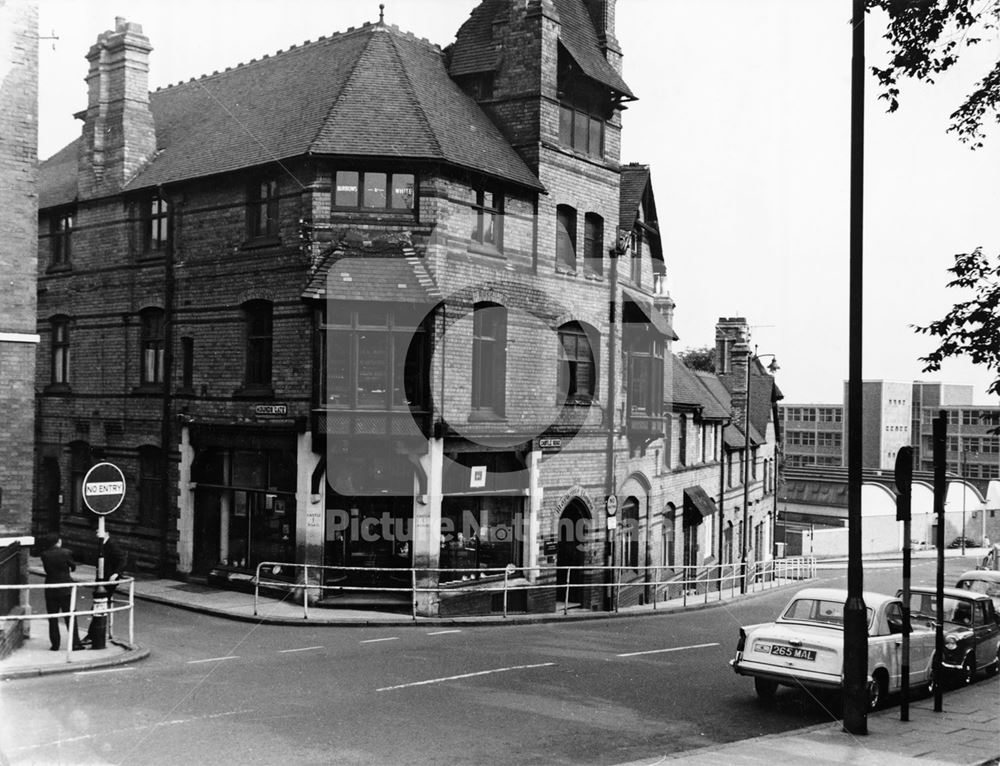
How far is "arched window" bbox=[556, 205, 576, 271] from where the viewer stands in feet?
81.2

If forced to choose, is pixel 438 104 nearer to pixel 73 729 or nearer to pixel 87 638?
pixel 87 638

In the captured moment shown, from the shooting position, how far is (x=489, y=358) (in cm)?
2272

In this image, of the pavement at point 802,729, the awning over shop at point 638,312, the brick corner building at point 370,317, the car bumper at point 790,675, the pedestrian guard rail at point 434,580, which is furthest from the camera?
the awning over shop at point 638,312

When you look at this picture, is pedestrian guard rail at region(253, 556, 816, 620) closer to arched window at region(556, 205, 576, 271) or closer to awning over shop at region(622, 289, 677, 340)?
awning over shop at region(622, 289, 677, 340)

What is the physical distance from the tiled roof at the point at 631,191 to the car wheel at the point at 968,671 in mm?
14831

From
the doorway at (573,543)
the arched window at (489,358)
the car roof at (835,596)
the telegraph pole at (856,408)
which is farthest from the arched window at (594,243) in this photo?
the telegraph pole at (856,408)

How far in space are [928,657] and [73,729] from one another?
1115cm

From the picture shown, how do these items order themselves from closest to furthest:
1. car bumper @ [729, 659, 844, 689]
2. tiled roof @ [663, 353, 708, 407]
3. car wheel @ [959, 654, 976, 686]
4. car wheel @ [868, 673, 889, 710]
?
car bumper @ [729, 659, 844, 689] → car wheel @ [868, 673, 889, 710] → car wheel @ [959, 654, 976, 686] → tiled roof @ [663, 353, 708, 407]

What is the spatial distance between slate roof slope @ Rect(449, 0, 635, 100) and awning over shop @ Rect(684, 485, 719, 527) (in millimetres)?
14714

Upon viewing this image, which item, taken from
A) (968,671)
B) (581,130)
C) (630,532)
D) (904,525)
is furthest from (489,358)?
(904,525)

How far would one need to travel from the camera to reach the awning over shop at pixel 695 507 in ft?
113

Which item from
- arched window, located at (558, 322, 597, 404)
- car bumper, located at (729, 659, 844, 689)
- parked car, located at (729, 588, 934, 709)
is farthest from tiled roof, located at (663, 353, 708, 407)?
car bumper, located at (729, 659, 844, 689)

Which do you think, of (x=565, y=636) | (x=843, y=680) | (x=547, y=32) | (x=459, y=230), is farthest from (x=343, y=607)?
(x=547, y=32)

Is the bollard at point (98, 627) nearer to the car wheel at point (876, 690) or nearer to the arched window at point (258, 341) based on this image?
the arched window at point (258, 341)
